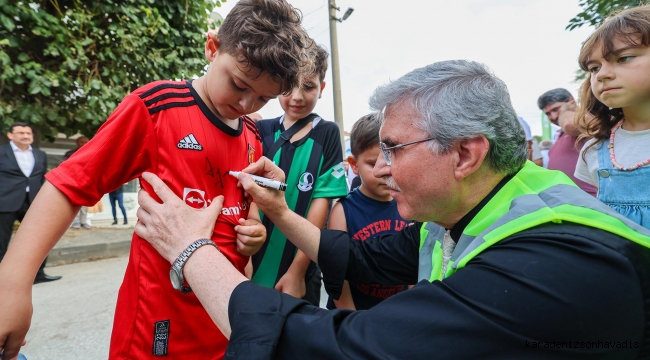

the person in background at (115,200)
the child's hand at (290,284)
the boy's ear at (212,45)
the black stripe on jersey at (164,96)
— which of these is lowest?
A: the person in background at (115,200)

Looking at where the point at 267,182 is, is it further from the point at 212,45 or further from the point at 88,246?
the point at 88,246

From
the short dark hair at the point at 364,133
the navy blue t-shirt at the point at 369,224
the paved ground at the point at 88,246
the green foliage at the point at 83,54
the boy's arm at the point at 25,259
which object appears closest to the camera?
the boy's arm at the point at 25,259

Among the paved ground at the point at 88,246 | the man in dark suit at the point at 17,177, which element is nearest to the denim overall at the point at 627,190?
the man in dark suit at the point at 17,177

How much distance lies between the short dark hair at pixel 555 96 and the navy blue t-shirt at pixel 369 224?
284cm

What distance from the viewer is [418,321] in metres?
0.79

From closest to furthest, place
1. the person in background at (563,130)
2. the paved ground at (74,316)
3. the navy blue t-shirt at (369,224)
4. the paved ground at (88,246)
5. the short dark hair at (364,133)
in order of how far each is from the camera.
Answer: the navy blue t-shirt at (369,224), the short dark hair at (364,133), the paved ground at (74,316), the person in background at (563,130), the paved ground at (88,246)

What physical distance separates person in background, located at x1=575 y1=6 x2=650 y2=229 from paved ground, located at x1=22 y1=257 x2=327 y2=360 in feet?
9.19

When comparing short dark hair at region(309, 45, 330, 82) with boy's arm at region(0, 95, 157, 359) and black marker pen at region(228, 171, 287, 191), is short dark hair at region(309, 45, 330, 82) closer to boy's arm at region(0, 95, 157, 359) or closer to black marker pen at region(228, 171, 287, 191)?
black marker pen at region(228, 171, 287, 191)

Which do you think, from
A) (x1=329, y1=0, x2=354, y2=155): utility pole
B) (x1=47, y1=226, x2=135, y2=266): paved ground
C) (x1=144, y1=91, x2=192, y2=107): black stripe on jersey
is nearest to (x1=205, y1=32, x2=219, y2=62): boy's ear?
(x1=144, y1=91, x2=192, y2=107): black stripe on jersey

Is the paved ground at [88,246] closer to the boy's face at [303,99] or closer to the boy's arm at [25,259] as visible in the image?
the boy's face at [303,99]

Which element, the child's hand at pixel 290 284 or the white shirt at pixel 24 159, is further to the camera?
the white shirt at pixel 24 159

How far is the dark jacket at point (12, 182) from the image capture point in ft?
14.3

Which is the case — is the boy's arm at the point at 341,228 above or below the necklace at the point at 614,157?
below

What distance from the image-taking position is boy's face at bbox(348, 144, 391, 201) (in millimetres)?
2000
